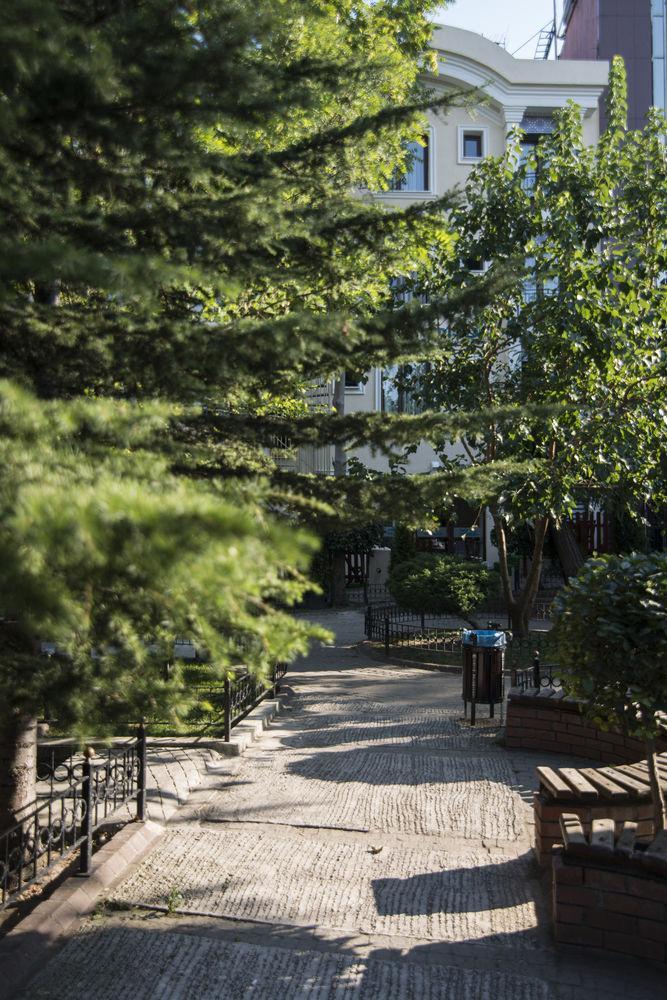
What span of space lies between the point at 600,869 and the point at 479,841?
1.73m

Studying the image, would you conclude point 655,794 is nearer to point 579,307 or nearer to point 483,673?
point 483,673

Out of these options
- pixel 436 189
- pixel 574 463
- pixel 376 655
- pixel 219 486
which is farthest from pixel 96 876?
pixel 436 189

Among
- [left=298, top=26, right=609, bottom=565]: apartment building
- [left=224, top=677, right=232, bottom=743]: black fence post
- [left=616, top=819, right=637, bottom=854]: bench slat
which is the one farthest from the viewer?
[left=298, top=26, right=609, bottom=565]: apartment building

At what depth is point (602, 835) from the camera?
4668mm

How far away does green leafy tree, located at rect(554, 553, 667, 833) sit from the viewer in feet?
15.8

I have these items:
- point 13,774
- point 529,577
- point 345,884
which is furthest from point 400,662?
point 13,774

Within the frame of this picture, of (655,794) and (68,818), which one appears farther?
(68,818)

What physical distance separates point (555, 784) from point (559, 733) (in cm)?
287

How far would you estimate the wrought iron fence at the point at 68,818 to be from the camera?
4930mm

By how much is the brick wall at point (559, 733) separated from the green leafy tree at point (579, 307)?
435 centimetres

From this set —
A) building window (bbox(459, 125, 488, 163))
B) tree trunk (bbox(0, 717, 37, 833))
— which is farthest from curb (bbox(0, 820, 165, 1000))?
building window (bbox(459, 125, 488, 163))

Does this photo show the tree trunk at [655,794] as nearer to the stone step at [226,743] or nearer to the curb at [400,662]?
the stone step at [226,743]

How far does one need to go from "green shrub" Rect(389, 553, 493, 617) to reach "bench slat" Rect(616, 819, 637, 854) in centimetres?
1075

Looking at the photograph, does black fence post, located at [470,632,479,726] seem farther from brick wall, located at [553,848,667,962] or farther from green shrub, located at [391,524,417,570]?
green shrub, located at [391,524,417,570]
